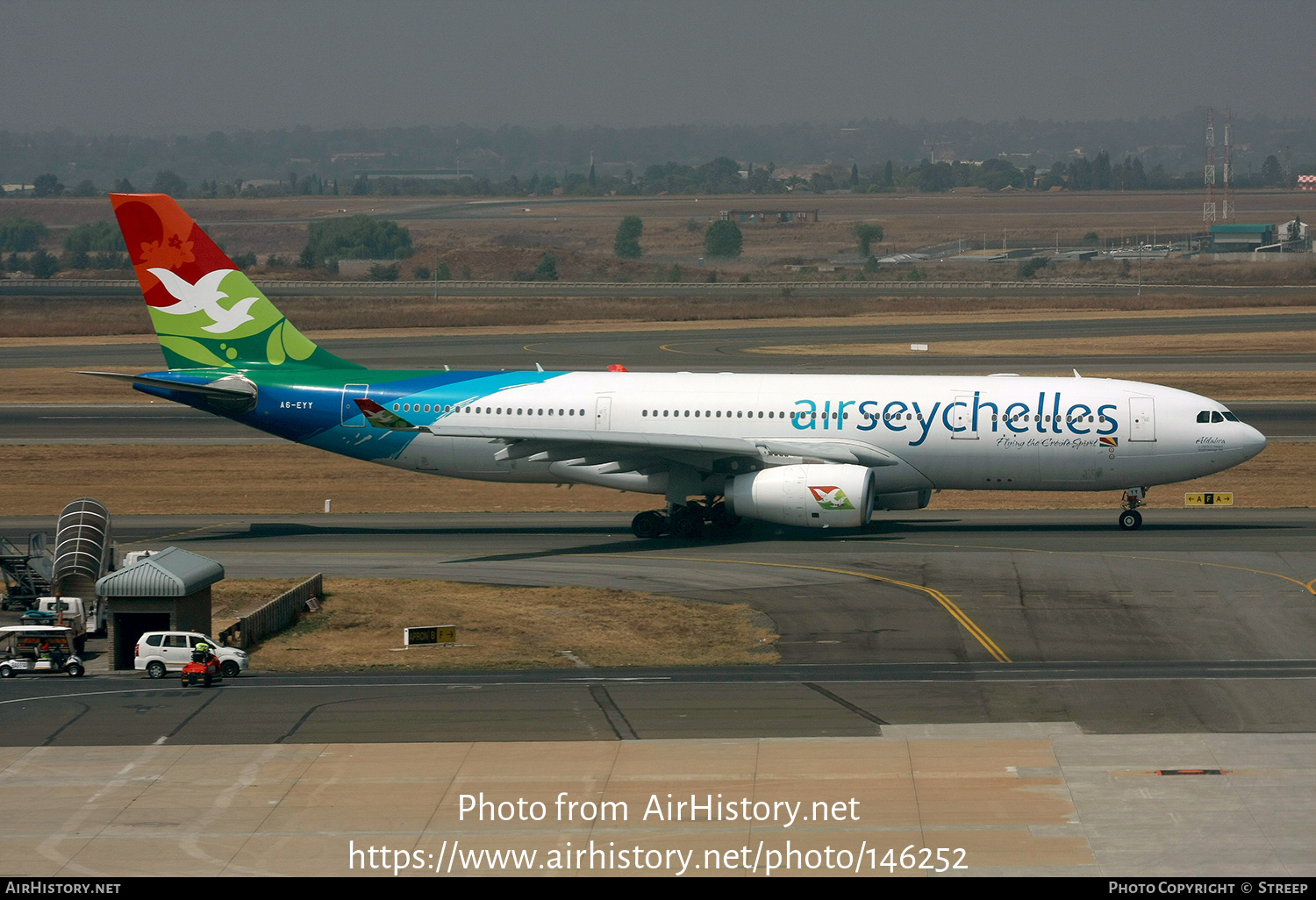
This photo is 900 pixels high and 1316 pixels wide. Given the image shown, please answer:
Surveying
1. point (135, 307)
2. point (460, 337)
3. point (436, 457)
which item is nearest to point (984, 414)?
point (436, 457)

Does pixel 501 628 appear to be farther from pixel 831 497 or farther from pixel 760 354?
pixel 760 354

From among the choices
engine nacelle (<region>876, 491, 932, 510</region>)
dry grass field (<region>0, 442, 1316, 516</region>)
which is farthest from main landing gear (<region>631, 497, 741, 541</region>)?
dry grass field (<region>0, 442, 1316, 516</region>)

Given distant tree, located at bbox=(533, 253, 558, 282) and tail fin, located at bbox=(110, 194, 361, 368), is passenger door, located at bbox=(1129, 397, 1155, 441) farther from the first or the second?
distant tree, located at bbox=(533, 253, 558, 282)

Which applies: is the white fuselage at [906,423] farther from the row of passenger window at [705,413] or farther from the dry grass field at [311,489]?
the dry grass field at [311,489]

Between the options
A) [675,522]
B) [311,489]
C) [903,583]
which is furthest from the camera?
[311,489]

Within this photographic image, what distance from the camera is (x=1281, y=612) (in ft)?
122

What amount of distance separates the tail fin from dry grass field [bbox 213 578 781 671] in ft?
40.3

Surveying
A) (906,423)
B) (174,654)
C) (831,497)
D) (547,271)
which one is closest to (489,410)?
(831,497)

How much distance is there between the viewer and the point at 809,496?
4634 cm

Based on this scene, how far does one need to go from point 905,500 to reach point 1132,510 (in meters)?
7.54

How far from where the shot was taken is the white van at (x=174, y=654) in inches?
1312

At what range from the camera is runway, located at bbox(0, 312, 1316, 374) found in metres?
89.3
